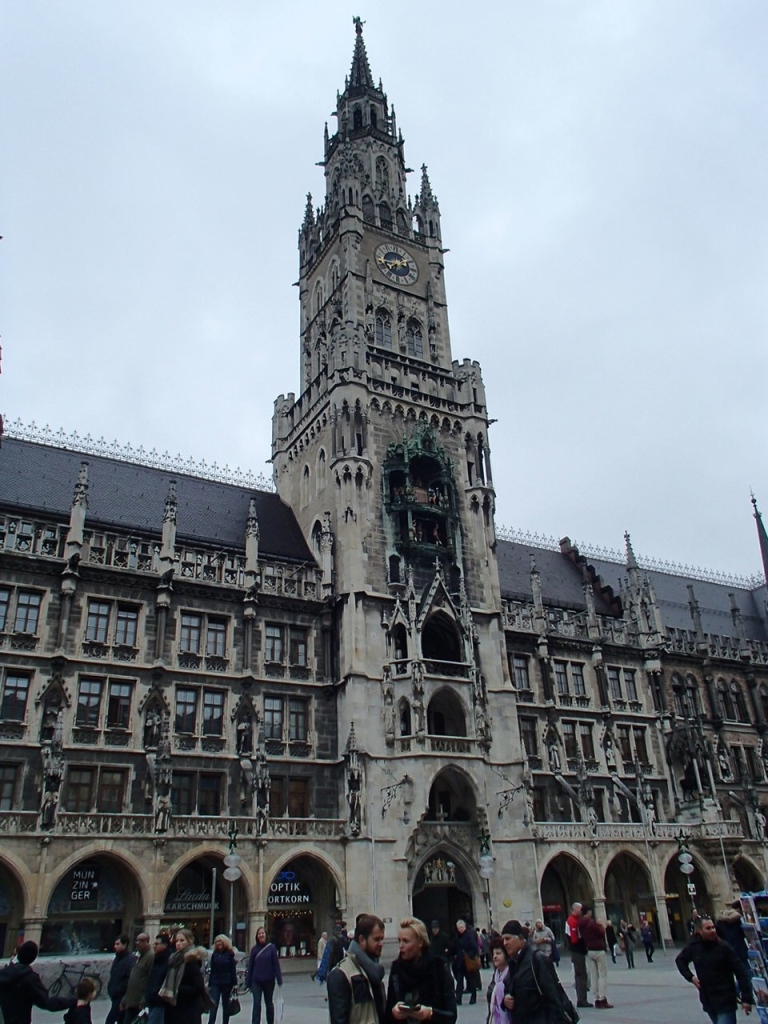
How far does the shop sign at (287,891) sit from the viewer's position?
34.8 m

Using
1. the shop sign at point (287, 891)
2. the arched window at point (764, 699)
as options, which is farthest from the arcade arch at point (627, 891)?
the shop sign at point (287, 891)

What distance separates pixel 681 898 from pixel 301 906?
21120mm

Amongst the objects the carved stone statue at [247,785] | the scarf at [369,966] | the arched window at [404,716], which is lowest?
the scarf at [369,966]

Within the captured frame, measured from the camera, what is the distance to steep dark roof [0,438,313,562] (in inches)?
1532

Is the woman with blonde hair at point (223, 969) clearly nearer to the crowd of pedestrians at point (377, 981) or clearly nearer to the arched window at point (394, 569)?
the crowd of pedestrians at point (377, 981)

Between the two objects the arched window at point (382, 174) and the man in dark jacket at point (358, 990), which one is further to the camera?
the arched window at point (382, 174)

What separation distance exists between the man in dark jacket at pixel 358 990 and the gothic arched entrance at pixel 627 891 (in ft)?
130

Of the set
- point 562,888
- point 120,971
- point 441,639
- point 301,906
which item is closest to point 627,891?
point 562,888

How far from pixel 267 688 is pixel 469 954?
1861 cm

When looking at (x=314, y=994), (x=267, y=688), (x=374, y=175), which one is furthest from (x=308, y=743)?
(x=374, y=175)

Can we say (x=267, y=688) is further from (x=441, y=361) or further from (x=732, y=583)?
(x=732, y=583)

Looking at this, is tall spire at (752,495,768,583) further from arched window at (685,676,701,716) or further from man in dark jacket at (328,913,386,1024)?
man in dark jacket at (328,913,386,1024)

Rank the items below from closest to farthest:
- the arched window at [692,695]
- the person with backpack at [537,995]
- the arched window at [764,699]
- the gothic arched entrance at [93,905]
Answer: the person with backpack at [537,995]
the gothic arched entrance at [93,905]
the arched window at [692,695]
the arched window at [764,699]

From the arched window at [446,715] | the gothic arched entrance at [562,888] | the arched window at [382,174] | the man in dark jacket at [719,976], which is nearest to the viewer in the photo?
the man in dark jacket at [719,976]
